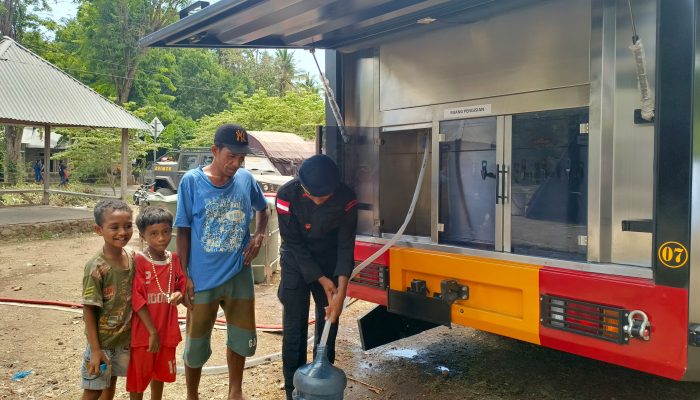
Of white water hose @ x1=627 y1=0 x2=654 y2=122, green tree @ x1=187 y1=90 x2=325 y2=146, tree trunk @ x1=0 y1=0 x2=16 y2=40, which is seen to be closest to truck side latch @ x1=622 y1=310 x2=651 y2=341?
white water hose @ x1=627 y1=0 x2=654 y2=122

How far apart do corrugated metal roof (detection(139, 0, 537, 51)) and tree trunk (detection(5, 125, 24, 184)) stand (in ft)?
66.9

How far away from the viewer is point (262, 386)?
12.6 ft

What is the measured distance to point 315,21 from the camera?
11.8 ft

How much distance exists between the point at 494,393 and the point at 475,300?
962 millimetres

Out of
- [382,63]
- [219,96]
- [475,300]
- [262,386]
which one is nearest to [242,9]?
[382,63]

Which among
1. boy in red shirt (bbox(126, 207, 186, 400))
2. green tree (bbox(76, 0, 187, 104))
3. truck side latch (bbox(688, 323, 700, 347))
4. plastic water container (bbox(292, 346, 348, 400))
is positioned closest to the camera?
truck side latch (bbox(688, 323, 700, 347))

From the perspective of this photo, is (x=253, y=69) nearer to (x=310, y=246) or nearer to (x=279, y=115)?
(x=279, y=115)

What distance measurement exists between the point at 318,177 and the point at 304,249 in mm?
455

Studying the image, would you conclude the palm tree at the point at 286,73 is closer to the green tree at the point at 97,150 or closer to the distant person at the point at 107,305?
the green tree at the point at 97,150

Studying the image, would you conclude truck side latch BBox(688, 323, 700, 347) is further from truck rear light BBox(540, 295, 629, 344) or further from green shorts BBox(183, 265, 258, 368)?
green shorts BBox(183, 265, 258, 368)

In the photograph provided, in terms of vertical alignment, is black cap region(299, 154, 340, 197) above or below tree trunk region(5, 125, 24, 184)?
below

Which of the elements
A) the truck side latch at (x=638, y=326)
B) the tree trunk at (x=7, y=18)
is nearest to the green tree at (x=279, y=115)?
the tree trunk at (x=7, y=18)

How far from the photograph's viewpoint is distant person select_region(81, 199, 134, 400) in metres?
2.82

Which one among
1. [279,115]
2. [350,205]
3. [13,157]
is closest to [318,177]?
[350,205]
